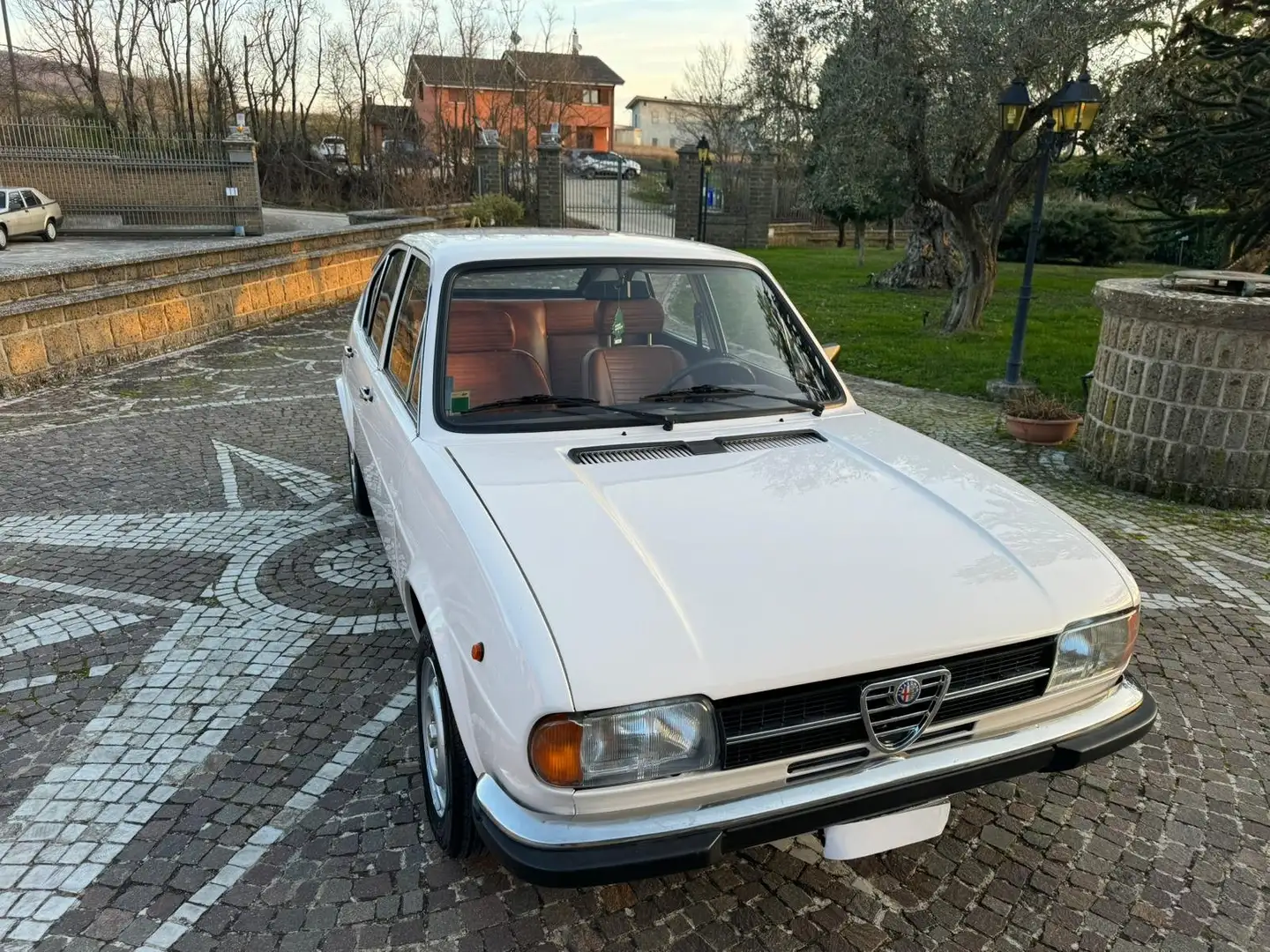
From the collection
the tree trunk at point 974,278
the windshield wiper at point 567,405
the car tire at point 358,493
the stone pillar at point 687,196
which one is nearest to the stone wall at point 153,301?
the car tire at point 358,493

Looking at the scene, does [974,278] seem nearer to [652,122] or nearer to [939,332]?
[939,332]

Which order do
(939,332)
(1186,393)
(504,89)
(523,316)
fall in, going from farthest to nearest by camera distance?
(504,89) → (939,332) → (1186,393) → (523,316)

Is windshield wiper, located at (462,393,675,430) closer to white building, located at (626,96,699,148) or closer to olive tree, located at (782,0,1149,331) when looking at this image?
olive tree, located at (782,0,1149,331)

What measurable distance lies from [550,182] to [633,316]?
87.9 ft

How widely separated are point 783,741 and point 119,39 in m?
36.7

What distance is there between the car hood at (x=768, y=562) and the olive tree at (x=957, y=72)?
955 centimetres

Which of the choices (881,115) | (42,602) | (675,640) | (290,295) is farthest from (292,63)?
(675,640)

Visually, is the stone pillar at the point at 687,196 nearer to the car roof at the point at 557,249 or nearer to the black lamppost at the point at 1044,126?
the black lamppost at the point at 1044,126

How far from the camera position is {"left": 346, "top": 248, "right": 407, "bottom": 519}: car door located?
4.02 m

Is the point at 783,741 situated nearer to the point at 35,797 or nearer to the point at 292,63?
the point at 35,797

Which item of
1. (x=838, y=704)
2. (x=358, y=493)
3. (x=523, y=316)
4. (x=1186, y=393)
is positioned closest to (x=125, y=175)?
(x=358, y=493)

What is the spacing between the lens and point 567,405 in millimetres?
3320

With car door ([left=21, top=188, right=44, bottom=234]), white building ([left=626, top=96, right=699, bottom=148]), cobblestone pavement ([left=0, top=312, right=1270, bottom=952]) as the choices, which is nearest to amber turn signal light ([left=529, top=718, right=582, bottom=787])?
cobblestone pavement ([left=0, top=312, right=1270, bottom=952])

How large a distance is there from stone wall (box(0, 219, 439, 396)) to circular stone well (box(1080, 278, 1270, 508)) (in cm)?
967
